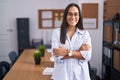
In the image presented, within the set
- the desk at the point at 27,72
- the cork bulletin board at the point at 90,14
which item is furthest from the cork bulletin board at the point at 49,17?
the desk at the point at 27,72

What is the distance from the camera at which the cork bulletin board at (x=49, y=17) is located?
18.2 ft

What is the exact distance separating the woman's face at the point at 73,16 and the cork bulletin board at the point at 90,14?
355cm

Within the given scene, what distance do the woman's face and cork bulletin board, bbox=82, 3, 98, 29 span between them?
A: 355 cm

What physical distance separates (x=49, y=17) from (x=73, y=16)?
158 inches

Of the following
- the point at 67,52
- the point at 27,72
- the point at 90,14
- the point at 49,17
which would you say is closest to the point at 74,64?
the point at 67,52

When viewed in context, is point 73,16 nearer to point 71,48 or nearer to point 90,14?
point 71,48

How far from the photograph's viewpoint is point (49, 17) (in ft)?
18.4

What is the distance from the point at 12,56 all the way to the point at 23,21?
1909 millimetres

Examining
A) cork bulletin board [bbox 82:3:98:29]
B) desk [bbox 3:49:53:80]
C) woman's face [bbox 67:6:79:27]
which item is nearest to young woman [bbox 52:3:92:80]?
woman's face [bbox 67:6:79:27]

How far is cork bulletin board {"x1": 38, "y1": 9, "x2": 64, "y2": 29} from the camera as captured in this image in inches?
219

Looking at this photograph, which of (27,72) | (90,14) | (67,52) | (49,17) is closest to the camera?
(67,52)

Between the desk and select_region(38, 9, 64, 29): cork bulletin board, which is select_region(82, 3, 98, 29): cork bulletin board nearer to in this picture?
select_region(38, 9, 64, 29): cork bulletin board

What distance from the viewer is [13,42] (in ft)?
18.4

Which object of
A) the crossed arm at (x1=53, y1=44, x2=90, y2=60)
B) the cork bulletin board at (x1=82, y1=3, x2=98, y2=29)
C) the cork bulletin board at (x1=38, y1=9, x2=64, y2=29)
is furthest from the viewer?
the cork bulletin board at (x1=38, y1=9, x2=64, y2=29)
